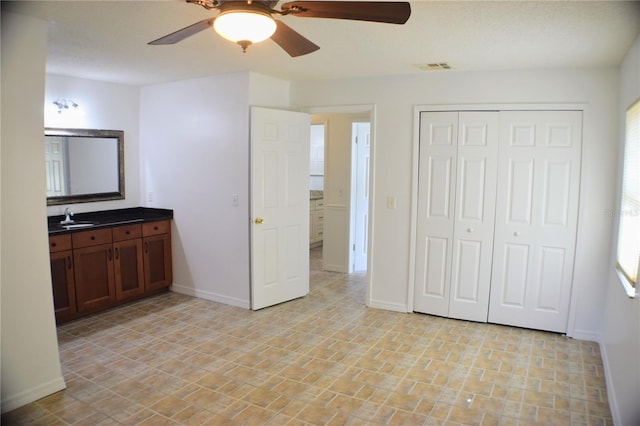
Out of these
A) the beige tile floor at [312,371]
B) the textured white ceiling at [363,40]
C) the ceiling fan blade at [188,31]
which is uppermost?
the textured white ceiling at [363,40]

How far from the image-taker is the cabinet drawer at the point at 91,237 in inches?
162

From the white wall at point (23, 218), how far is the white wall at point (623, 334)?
337cm

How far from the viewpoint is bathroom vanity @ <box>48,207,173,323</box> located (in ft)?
13.2

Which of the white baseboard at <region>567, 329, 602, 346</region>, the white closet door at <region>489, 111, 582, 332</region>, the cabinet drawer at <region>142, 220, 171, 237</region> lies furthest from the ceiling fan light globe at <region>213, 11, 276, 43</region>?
the white baseboard at <region>567, 329, 602, 346</region>

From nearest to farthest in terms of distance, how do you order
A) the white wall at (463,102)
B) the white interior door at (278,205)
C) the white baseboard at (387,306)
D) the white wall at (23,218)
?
the white wall at (23,218), the white wall at (463,102), the white interior door at (278,205), the white baseboard at (387,306)

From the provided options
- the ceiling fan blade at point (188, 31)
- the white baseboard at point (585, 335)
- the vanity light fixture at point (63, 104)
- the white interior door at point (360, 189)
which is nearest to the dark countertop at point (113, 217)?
the vanity light fixture at point (63, 104)

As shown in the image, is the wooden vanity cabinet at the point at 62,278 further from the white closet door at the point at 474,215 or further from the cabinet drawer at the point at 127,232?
the white closet door at the point at 474,215

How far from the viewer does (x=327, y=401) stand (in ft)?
9.24

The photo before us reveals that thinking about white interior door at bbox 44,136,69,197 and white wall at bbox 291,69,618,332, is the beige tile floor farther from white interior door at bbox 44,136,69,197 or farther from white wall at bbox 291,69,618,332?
Result: white interior door at bbox 44,136,69,197

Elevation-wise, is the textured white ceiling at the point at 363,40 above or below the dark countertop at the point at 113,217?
above

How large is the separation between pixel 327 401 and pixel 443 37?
2494 mm

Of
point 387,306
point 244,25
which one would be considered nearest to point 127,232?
point 387,306

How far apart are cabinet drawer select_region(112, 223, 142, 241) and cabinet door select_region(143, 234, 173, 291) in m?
0.13

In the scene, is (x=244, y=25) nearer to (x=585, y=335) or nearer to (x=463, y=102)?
(x=463, y=102)
